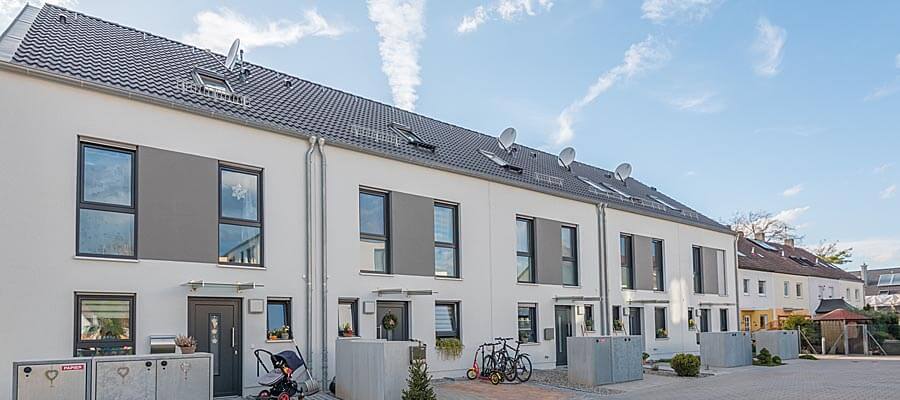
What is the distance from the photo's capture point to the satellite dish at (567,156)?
81.4ft

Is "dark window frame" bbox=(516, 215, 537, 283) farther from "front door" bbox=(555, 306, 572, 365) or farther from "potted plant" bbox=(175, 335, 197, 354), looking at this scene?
"potted plant" bbox=(175, 335, 197, 354)

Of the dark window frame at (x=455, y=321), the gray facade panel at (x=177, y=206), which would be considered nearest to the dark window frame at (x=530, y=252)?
the dark window frame at (x=455, y=321)

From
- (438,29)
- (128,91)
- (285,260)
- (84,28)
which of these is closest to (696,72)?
(438,29)

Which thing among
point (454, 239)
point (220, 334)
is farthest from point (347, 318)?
point (454, 239)

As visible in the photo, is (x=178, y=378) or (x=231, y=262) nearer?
(x=178, y=378)

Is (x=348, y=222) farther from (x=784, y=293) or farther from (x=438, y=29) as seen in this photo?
(x=784, y=293)

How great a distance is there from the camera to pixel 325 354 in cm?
1384

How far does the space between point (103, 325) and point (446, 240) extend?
7.71m

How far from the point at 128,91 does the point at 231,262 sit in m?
3.15

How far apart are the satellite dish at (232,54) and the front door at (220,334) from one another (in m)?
5.84

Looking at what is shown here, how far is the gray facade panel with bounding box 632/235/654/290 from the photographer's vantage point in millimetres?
22844

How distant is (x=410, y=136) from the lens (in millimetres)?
18125

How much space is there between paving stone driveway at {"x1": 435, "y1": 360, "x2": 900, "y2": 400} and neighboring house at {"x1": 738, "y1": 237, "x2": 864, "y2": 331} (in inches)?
556

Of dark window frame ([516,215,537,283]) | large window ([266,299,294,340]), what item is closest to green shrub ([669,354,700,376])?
dark window frame ([516,215,537,283])
